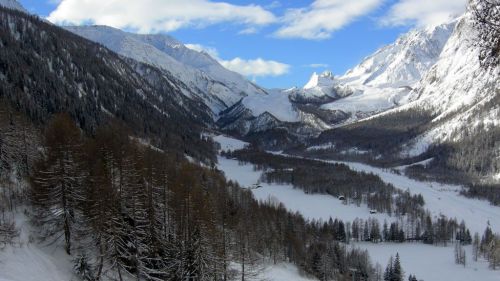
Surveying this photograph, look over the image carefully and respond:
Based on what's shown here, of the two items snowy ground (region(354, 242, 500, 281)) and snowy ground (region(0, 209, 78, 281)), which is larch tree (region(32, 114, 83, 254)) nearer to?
snowy ground (region(0, 209, 78, 281))

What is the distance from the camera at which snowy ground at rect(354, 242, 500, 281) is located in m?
144

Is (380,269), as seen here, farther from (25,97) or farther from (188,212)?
(25,97)

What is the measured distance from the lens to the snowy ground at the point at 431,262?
144 meters

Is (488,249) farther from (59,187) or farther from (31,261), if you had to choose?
(31,261)

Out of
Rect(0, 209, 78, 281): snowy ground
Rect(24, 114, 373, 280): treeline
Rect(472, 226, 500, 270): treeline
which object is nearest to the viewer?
Rect(0, 209, 78, 281): snowy ground

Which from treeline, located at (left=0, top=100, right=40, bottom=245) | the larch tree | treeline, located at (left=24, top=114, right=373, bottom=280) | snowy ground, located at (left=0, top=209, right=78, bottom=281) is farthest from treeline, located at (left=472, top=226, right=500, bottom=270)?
snowy ground, located at (left=0, top=209, right=78, bottom=281)

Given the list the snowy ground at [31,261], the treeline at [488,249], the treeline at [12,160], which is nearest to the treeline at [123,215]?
the snowy ground at [31,261]

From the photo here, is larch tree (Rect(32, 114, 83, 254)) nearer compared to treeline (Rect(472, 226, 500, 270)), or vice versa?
larch tree (Rect(32, 114, 83, 254))

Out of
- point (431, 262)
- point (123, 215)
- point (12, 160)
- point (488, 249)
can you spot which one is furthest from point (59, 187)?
point (488, 249)

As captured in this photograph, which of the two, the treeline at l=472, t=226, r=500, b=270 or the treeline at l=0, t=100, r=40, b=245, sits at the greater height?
the treeline at l=0, t=100, r=40, b=245

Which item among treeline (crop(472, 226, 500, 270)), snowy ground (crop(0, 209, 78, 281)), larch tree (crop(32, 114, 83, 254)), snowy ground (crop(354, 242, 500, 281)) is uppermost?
larch tree (crop(32, 114, 83, 254))

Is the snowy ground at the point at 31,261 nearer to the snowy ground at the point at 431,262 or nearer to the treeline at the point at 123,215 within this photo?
the treeline at the point at 123,215

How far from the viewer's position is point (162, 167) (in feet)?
235

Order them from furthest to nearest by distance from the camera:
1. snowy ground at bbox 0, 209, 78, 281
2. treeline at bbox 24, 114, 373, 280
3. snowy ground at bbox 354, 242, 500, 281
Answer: snowy ground at bbox 354, 242, 500, 281, treeline at bbox 24, 114, 373, 280, snowy ground at bbox 0, 209, 78, 281
